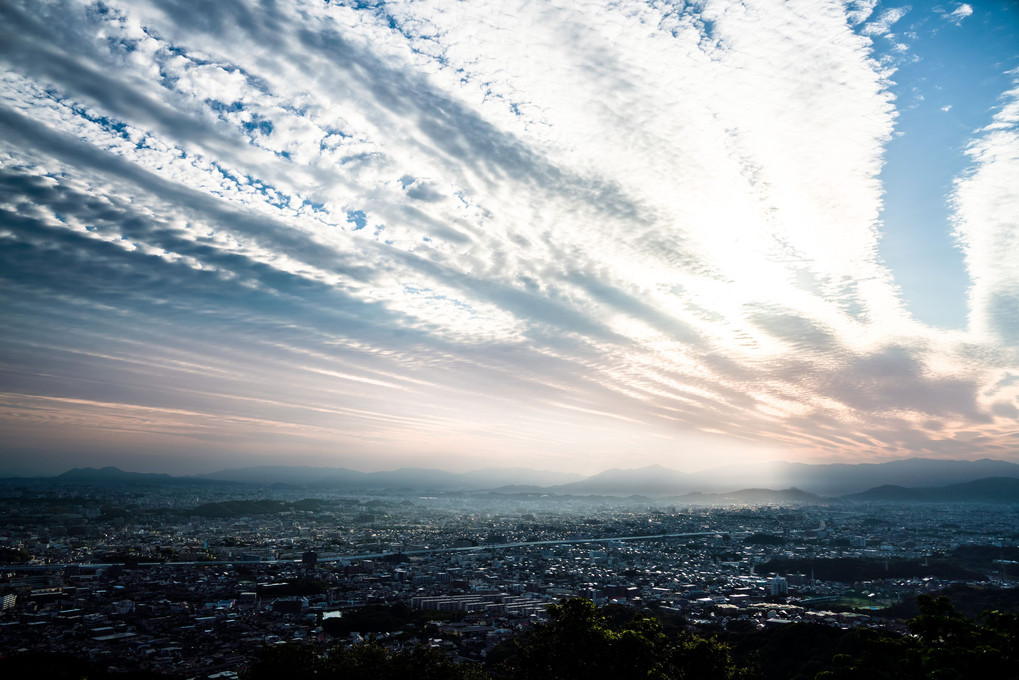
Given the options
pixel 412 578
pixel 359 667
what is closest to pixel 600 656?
pixel 359 667

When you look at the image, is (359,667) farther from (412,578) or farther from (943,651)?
(412,578)

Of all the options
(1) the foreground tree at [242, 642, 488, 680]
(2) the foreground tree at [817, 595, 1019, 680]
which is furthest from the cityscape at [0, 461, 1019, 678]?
(2) the foreground tree at [817, 595, 1019, 680]

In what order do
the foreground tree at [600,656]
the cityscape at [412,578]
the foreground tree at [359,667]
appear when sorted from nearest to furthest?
the foreground tree at [600,656], the foreground tree at [359,667], the cityscape at [412,578]

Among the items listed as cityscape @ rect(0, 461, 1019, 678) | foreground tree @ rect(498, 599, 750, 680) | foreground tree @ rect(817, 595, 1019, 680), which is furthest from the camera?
cityscape @ rect(0, 461, 1019, 678)

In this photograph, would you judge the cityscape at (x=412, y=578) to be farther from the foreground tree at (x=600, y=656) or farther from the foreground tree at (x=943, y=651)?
the foreground tree at (x=943, y=651)

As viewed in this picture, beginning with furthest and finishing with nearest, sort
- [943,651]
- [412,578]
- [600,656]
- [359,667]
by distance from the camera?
[412,578]
[359,667]
[600,656]
[943,651]

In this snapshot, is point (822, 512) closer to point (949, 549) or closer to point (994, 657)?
point (949, 549)

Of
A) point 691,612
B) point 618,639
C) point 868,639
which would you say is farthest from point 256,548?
point 868,639

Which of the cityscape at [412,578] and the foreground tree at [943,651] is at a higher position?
the foreground tree at [943,651]

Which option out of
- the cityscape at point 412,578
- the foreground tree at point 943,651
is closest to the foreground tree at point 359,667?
the cityscape at point 412,578

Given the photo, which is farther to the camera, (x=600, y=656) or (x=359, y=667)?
(x=359, y=667)

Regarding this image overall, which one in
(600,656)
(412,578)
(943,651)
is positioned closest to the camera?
(943,651)

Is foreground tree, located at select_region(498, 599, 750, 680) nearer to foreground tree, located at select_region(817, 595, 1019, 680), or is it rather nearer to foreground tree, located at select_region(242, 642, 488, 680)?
foreground tree, located at select_region(242, 642, 488, 680)
